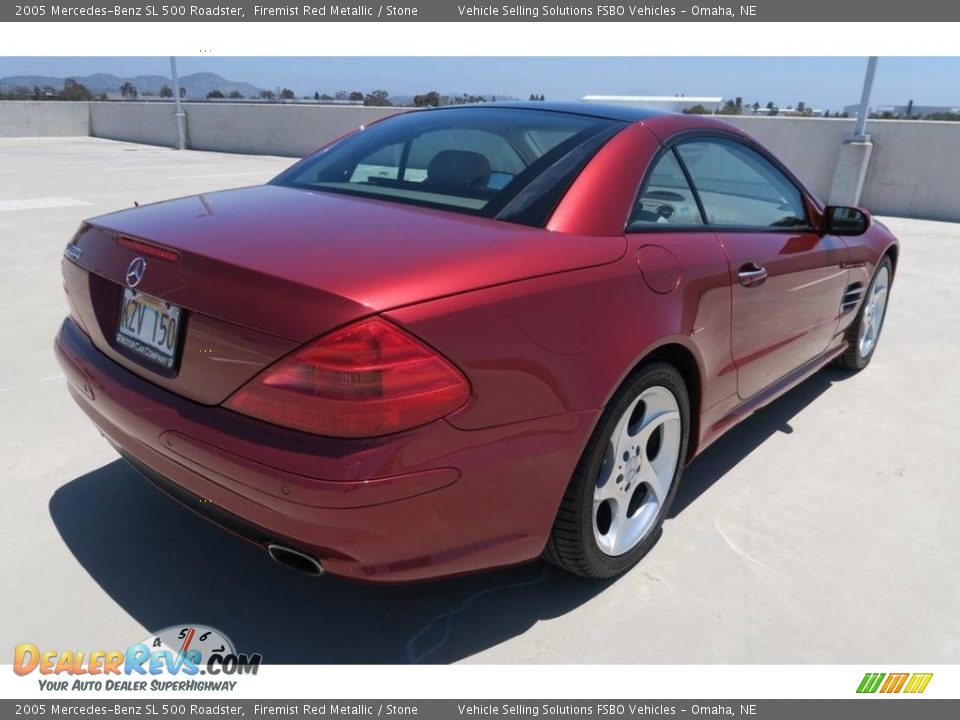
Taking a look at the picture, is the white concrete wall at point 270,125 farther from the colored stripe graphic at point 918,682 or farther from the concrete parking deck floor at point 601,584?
the colored stripe graphic at point 918,682

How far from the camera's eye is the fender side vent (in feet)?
12.5

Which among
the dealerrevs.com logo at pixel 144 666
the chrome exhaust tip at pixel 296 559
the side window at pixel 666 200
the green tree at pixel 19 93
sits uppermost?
the green tree at pixel 19 93

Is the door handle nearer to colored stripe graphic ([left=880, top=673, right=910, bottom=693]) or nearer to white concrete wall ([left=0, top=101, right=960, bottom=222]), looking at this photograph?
colored stripe graphic ([left=880, top=673, right=910, bottom=693])

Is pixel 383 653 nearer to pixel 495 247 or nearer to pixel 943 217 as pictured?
pixel 495 247

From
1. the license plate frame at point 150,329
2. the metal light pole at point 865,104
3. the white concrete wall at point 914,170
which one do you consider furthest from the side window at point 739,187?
the white concrete wall at point 914,170

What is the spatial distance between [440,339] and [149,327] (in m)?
0.89

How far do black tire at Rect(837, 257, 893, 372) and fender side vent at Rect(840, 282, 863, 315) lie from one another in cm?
12

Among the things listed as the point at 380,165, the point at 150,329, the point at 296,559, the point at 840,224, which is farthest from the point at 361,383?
the point at 840,224

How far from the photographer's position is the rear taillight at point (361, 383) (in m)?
1.62

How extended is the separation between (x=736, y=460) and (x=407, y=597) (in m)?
1.77

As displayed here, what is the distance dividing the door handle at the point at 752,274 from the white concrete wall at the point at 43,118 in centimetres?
2838

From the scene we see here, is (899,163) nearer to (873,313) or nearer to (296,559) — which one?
(873,313)

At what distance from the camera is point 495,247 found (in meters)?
1.92

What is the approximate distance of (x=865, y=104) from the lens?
10.2 metres
